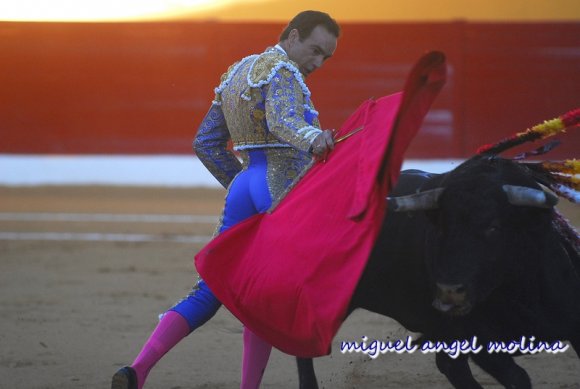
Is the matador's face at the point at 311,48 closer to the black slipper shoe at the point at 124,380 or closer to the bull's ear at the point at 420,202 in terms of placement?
the bull's ear at the point at 420,202

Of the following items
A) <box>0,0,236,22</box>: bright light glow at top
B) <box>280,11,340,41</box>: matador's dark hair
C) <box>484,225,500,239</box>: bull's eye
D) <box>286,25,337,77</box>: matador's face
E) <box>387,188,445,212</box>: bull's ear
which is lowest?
<box>484,225,500,239</box>: bull's eye

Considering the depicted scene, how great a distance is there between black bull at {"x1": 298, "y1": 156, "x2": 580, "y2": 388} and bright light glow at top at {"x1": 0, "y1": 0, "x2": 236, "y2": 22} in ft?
23.6

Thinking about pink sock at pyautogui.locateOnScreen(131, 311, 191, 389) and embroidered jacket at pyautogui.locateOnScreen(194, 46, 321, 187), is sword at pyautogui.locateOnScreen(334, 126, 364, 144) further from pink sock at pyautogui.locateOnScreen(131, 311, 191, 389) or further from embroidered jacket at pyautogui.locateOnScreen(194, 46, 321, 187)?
pink sock at pyautogui.locateOnScreen(131, 311, 191, 389)

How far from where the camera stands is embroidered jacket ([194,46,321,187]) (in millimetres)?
2672

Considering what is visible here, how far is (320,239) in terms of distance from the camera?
2637 millimetres

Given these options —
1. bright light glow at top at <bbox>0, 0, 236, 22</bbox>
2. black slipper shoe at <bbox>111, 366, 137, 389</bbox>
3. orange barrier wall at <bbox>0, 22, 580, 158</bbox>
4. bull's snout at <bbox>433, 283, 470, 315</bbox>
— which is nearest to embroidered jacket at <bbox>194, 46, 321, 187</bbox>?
bull's snout at <bbox>433, 283, 470, 315</bbox>

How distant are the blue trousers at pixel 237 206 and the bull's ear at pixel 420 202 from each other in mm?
350

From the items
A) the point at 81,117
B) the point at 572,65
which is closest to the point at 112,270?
the point at 81,117

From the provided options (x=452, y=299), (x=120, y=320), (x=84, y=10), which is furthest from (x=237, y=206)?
(x=84, y=10)

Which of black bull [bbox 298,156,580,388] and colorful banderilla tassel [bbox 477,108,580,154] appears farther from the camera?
colorful banderilla tassel [bbox 477,108,580,154]

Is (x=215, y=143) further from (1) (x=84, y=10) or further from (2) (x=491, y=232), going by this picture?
(1) (x=84, y=10)

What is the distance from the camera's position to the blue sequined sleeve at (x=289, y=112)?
264 cm

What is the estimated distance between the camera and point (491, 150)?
2885mm

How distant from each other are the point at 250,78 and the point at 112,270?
285 cm
